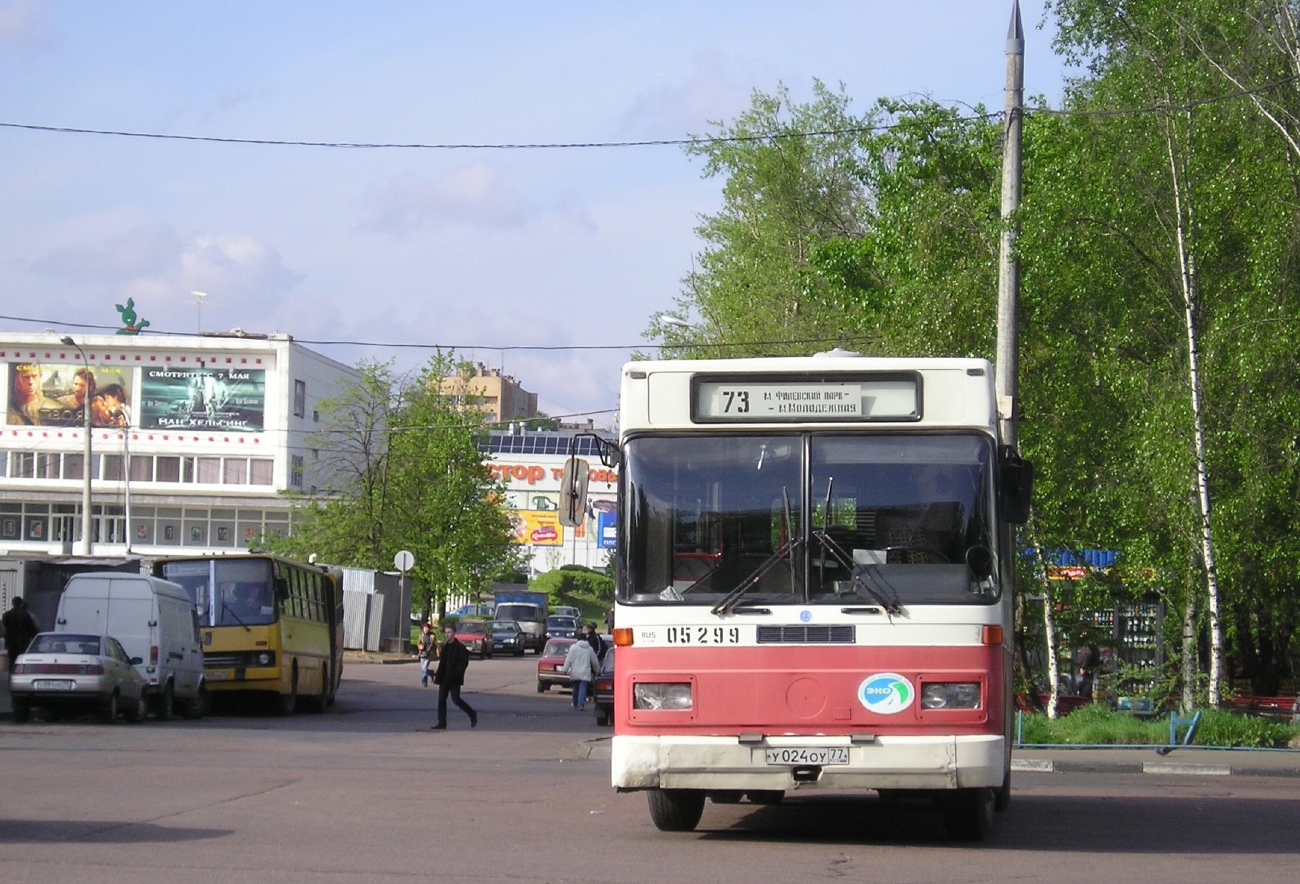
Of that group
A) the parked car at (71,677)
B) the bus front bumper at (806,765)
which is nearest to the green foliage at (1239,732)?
the bus front bumper at (806,765)

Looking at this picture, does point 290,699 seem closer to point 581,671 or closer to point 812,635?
point 581,671

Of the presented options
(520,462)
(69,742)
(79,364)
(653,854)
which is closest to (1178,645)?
(69,742)

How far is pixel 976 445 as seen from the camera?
1052 cm

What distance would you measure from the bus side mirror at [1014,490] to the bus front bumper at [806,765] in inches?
55.8

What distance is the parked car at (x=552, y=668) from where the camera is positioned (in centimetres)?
4122

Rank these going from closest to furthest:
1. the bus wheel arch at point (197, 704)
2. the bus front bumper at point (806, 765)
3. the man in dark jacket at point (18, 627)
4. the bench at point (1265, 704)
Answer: the bus front bumper at point (806, 765) → the bus wheel arch at point (197, 704) → the bench at point (1265, 704) → the man in dark jacket at point (18, 627)

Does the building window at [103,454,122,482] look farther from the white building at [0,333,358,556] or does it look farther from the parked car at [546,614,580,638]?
the parked car at [546,614,580,638]

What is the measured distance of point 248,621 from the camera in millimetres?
29172

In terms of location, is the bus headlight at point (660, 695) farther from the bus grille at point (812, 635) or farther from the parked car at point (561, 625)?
the parked car at point (561, 625)

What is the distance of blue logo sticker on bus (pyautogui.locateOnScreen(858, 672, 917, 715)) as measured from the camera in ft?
33.2

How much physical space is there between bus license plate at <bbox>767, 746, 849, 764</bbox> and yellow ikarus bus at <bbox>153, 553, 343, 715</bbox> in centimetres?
1986

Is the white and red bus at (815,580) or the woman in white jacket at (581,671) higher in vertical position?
the white and red bus at (815,580)

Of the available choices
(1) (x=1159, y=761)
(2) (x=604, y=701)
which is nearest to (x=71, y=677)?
(2) (x=604, y=701)

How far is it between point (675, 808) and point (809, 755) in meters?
1.55
